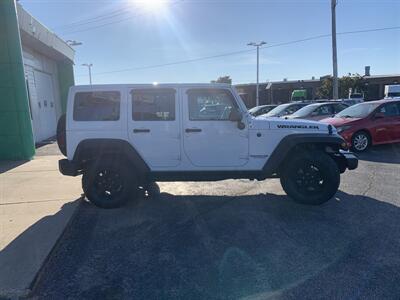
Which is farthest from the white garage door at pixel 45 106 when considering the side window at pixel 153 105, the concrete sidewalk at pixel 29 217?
the side window at pixel 153 105

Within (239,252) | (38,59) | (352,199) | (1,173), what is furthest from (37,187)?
(38,59)

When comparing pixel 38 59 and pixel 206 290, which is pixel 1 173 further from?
pixel 38 59

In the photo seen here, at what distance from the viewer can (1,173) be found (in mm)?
8555

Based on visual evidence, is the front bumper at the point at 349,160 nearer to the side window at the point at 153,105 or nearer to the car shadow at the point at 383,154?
the side window at the point at 153,105

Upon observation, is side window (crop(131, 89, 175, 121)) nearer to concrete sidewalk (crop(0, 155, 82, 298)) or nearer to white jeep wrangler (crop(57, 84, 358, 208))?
white jeep wrangler (crop(57, 84, 358, 208))

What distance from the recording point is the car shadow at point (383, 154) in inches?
348

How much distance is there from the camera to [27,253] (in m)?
3.91

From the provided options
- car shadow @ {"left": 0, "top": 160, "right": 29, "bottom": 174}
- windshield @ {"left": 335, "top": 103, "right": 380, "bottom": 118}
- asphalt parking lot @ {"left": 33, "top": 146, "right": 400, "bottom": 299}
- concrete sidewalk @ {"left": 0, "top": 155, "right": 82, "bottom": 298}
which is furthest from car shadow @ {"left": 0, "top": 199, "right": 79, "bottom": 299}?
windshield @ {"left": 335, "top": 103, "right": 380, "bottom": 118}

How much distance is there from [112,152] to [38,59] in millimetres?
14301

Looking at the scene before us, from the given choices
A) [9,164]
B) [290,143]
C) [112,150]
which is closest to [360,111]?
[290,143]

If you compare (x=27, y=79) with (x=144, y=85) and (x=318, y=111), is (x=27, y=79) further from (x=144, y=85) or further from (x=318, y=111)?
(x=318, y=111)

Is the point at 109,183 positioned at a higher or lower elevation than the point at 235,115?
lower

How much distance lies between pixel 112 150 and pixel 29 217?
158 centimetres

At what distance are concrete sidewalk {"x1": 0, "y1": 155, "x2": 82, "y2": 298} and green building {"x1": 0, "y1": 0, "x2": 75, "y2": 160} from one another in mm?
1840
